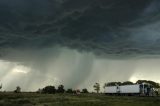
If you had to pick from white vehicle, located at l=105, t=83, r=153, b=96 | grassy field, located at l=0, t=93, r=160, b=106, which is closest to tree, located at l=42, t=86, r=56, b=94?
white vehicle, located at l=105, t=83, r=153, b=96

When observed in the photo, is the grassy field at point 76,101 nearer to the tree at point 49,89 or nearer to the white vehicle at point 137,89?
the white vehicle at point 137,89

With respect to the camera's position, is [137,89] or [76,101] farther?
[137,89]

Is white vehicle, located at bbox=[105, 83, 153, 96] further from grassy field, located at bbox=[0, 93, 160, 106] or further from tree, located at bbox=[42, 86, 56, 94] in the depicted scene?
tree, located at bbox=[42, 86, 56, 94]

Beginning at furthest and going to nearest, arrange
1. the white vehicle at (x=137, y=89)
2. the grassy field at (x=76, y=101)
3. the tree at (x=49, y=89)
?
the tree at (x=49, y=89) → the white vehicle at (x=137, y=89) → the grassy field at (x=76, y=101)

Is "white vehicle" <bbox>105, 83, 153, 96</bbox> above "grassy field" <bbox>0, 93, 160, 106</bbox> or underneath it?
above

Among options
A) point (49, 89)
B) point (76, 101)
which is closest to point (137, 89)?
point (76, 101)

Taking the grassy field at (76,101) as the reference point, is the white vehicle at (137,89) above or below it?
above

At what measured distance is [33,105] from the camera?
6166 cm

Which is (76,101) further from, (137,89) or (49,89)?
(49,89)

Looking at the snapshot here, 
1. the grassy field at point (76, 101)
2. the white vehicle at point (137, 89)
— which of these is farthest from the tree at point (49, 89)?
the grassy field at point (76, 101)

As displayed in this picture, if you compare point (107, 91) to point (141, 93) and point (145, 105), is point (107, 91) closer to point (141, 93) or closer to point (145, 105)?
point (141, 93)

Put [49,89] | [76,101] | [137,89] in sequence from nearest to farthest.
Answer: [76,101], [137,89], [49,89]

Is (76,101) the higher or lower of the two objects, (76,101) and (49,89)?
the lower

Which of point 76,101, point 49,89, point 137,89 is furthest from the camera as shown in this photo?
point 49,89
